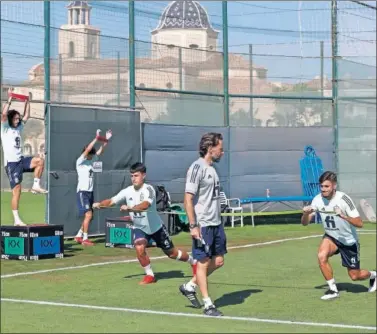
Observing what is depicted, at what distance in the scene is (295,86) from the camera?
25656 mm

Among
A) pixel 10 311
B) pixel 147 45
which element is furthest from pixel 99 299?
pixel 147 45

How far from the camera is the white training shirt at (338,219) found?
1124 cm

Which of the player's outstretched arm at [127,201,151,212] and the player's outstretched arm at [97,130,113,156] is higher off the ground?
the player's outstretched arm at [97,130,113,156]

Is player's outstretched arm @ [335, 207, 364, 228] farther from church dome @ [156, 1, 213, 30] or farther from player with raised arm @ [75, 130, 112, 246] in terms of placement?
church dome @ [156, 1, 213, 30]

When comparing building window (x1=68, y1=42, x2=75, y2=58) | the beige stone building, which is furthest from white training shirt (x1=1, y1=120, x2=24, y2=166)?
building window (x1=68, y1=42, x2=75, y2=58)

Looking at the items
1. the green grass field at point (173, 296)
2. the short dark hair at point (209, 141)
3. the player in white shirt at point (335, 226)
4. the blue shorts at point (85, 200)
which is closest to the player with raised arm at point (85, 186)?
the blue shorts at point (85, 200)

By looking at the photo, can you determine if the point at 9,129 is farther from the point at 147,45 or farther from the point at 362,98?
the point at 362,98

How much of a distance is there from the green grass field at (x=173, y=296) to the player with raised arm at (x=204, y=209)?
47 cm

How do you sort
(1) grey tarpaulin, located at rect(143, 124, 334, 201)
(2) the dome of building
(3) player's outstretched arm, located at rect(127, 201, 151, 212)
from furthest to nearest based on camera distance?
(1) grey tarpaulin, located at rect(143, 124, 334, 201)
(2) the dome of building
(3) player's outstretched arm, located at rect(127, 201, 151, 212)

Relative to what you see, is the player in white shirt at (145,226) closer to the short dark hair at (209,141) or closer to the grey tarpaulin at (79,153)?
the short dark hair at (209,141)

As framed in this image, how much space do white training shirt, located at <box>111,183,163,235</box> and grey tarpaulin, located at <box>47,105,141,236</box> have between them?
6400 mm

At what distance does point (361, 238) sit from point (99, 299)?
31.6 feet

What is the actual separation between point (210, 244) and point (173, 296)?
1.25 metres

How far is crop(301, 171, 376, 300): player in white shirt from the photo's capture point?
11172mm
